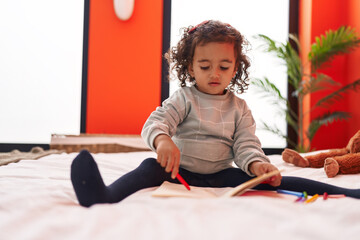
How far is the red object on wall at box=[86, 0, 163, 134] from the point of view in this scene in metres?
2.90

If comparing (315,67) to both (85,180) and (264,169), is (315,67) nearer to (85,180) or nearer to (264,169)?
(264,169)

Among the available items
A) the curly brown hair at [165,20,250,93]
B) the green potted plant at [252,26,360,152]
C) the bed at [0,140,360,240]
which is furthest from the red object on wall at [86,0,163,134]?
the bed at [0,140,360,240]

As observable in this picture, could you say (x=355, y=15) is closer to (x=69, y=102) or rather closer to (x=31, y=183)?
(x=69, y=102)

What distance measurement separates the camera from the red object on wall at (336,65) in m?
2.99

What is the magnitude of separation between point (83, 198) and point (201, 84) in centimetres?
59

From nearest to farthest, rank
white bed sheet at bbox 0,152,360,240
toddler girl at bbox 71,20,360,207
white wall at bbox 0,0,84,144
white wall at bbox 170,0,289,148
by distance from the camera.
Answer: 1. white bed sheet at bbox 0,152,360,240
2. toddler girl at bbox 71,20,360,207
3. white wall at bbox 0,0,84,144
4. white wall at bbox 170,0,289,148

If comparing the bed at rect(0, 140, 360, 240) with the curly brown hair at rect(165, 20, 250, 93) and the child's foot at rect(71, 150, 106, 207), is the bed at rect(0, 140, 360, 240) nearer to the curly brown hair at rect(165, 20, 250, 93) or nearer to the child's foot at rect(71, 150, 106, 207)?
the child's foot at rect(71, 150, 106, 207)

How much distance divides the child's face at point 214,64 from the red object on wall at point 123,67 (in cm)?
198

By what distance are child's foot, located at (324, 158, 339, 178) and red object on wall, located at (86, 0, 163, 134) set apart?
2.06m

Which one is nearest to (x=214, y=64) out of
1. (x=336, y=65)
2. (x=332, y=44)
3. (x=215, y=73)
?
(x=215, y=73)

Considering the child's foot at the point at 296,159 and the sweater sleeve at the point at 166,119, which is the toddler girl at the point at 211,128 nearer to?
the sweater sleeve at the point at 166,119

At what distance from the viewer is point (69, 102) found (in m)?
2.92

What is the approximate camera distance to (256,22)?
3.38m

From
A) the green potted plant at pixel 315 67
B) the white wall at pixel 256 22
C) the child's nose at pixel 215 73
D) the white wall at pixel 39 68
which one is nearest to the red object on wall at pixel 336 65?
the green potted plant at pixel 315 67
